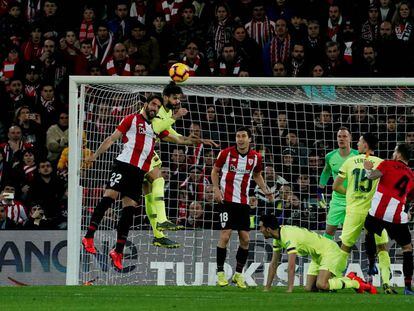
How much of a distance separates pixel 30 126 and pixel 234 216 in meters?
5.44

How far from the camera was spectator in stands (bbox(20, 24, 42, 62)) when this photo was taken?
23438 mm

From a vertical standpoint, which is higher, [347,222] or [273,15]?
[273,15]

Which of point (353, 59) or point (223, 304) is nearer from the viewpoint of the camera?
point (223, 304)

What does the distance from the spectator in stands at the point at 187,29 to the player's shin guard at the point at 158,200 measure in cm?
634

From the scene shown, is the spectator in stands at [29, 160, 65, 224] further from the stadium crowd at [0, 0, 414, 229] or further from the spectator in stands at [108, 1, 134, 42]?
the spectator in stands at [108, 1, 134, 42]

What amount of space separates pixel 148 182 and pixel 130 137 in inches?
34.6

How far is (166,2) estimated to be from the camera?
23.6 m

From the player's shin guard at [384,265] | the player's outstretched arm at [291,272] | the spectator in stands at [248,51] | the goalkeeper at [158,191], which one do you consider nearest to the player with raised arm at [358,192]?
the player's outstretched arm at [291,272]

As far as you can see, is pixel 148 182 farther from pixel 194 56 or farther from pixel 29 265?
pixel 194 56

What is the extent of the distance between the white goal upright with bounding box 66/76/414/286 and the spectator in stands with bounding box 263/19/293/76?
1976 millimetres

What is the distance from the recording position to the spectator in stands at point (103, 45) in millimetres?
22938

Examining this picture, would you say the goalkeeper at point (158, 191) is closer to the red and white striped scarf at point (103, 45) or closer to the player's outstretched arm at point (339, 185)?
the player's outstretched arm at point (339, 185)

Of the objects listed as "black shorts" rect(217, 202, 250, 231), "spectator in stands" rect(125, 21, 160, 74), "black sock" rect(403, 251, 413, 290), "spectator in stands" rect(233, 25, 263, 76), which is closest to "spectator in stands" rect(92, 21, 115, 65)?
"spectator in stands" rect(125, 21, 160, 74)

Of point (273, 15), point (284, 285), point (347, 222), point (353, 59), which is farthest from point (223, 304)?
point (273, 15)
